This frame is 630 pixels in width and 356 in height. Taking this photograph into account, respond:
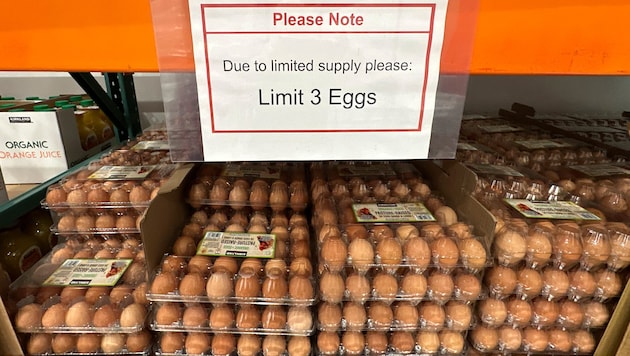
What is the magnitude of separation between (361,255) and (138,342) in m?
0.45

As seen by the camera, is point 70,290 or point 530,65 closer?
point 530,65

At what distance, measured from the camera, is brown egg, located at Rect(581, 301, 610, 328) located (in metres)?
0.79

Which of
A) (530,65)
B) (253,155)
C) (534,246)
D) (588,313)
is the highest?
(530,65)

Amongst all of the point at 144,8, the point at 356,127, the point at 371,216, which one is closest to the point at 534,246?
the point at 371,216

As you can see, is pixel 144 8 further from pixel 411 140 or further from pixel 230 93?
pixel 411 140

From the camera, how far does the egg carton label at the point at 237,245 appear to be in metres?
0.84

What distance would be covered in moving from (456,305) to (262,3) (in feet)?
2.12

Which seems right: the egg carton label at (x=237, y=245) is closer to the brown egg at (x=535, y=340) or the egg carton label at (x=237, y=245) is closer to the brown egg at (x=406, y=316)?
the brown egg at (x=406, y=316)

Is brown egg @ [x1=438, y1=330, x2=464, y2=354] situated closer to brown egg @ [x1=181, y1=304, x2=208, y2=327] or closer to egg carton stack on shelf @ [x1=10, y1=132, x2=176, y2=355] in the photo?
brown egg @ [x1=181, y1=304, x2=208, y2=327]

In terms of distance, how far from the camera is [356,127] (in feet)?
1.96

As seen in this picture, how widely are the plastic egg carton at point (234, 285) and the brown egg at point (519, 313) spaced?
1.29ft

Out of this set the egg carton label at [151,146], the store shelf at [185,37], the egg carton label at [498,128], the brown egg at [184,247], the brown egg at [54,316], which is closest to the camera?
the store shelf at [185,37]

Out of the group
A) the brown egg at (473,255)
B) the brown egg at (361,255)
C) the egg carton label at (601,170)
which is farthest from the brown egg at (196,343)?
the egg carton label at (601,170)

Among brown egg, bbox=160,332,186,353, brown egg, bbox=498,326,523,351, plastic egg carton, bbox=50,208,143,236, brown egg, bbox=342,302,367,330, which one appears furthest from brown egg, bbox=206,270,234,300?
brown egg, bbox=498,326,523,351
